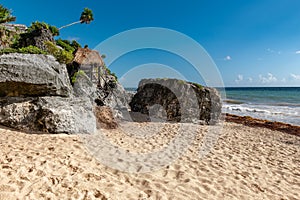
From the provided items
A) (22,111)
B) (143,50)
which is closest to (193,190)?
(22,111)

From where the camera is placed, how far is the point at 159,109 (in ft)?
46.2

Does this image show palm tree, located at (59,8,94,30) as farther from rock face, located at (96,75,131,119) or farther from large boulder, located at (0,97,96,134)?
large boulder, located at (0,97,96,134)

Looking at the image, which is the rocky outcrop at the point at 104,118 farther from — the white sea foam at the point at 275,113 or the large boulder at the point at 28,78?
the white sea foam at the point at 275,113

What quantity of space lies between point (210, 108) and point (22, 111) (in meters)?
12.0

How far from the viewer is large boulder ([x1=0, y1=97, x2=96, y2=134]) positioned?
25.1 feet

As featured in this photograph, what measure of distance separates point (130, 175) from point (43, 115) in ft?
17.0

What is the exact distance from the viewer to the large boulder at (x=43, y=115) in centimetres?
765

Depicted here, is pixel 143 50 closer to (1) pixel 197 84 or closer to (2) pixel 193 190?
(1) pixel 197 84

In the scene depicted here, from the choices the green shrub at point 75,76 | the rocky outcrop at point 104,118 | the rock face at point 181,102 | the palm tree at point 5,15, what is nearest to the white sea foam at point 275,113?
the rock face at point 181,102

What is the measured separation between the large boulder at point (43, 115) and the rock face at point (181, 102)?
6802mm

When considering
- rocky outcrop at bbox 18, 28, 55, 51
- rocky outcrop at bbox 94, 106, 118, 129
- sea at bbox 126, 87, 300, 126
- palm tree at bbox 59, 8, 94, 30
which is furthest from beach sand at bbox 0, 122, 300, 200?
palm tree at bbox 59, 8, 94, 30

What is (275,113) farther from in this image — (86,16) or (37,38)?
(86,16)

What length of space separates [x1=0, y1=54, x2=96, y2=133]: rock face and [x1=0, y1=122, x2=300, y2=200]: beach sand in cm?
79

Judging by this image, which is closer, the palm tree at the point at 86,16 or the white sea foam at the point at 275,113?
the white sea foam at the point at 275,113
